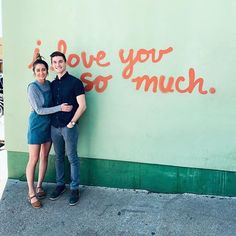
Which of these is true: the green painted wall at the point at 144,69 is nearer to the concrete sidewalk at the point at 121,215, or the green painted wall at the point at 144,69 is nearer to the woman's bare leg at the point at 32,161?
the concrete sidewalk at the point at 121,215

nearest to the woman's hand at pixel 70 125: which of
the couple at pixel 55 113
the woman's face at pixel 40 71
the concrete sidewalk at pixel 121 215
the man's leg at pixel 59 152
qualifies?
the couple at pixel 55 113

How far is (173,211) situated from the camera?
3.56m

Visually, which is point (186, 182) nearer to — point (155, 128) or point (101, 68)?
point (155, 128)

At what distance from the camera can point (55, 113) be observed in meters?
3.72

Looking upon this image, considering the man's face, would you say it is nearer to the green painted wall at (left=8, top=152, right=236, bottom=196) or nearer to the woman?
the woman

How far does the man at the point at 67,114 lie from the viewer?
3.65 metres

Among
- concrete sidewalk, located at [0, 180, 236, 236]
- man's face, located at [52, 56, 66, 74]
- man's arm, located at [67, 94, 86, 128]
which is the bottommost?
concrete sidewalk, located at [0, 180, 236, 236]

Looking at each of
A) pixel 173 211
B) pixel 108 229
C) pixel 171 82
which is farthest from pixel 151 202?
pixel 171 82

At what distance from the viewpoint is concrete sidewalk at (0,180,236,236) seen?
128 inches

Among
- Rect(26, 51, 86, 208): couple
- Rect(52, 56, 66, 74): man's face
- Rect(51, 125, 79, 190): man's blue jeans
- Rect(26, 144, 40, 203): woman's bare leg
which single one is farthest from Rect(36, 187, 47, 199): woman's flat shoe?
Rect(52, 56, 66, 74): man's face

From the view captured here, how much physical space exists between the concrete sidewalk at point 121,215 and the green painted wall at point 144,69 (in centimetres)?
44

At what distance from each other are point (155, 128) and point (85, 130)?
90cm

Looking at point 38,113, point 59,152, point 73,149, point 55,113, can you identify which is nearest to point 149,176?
point 73,149

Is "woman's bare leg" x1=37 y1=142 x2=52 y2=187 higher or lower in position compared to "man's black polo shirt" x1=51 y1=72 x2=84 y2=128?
lower
